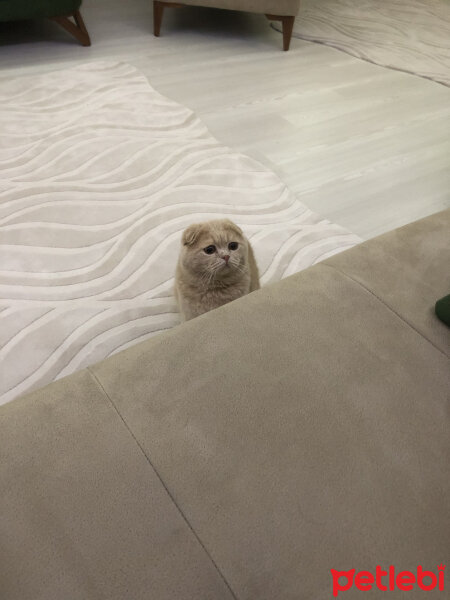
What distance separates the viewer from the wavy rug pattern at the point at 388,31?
10.3 feet

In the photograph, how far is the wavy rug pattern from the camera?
3.13 m

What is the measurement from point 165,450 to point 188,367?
147 mm

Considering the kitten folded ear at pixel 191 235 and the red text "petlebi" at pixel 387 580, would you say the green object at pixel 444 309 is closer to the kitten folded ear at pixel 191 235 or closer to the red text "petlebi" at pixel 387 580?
the red text "petlebi" at pixel 387 580

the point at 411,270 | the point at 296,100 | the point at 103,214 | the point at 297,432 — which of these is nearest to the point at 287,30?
the point at 296,100

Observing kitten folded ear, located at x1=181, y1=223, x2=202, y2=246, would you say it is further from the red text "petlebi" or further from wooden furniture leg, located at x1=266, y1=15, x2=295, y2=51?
wooden furniture leg, located at x1=266, y1=15, x2=295, y2=51

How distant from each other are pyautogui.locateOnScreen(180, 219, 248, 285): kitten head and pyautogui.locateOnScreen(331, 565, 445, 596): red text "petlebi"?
73cm

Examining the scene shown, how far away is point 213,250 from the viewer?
45.0 inches

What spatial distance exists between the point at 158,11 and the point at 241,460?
10.6 ft

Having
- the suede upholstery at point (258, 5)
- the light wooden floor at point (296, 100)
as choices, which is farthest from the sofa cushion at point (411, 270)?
the suede upholstery at point (258, 5)

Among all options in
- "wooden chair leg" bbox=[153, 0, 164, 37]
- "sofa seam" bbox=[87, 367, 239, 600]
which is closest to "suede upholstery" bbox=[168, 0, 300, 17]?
"wooden chair leg" bbox=[153, 0, 164, 37]

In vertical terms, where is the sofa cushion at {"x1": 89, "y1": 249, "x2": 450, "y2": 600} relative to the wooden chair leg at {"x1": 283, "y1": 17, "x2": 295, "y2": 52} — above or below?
below

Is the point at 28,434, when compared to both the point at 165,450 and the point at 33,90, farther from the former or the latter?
the point at 33,90

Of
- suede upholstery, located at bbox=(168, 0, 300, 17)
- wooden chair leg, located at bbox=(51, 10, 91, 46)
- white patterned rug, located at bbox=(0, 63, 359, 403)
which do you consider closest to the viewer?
white patterned rug, located at bbox=(0, 63, 359, 403)

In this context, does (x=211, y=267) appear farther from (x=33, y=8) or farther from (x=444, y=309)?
(x=33, y=8)
